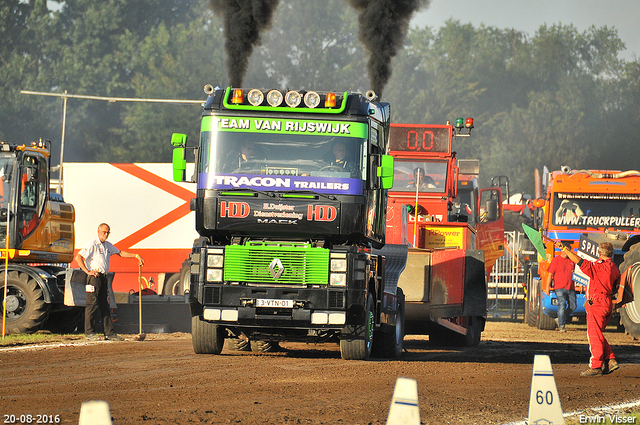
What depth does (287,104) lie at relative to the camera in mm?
11359

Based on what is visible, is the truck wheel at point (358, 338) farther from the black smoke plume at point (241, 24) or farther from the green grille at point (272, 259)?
the black smoke plume at point (241, 24)

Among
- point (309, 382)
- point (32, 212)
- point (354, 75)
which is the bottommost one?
point (309, 382)

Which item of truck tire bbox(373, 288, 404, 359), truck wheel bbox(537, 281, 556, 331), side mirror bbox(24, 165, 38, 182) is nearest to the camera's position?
truck tire bbox(373, 288, 404, 359)

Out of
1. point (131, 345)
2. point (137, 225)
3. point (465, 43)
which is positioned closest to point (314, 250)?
point (131, 345)

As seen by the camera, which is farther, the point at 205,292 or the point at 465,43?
the point at 465,43

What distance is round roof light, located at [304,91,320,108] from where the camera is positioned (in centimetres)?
1136

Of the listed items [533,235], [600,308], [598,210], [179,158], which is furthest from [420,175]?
[179,158]

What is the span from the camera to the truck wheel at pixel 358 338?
11352 millimetres

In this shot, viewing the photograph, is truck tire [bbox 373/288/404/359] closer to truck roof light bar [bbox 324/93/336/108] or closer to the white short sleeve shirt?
truck roof light bar [bbox 324/93/336/108]

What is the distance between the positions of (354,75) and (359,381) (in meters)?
59.0

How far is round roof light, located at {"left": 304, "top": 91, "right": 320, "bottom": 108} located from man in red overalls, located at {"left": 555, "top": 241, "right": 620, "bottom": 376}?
3.97m

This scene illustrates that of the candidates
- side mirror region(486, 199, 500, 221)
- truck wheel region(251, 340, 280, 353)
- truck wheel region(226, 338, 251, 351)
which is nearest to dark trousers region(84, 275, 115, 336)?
truck wheel region(226, 338, 251, 351)

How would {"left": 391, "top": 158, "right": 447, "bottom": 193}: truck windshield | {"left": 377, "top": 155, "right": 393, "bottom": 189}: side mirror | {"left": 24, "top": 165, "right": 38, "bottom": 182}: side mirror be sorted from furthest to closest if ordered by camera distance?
{"left": 391, "top": 158, "right": 447, "bottom": 193}: truck windshield
{"left": 24, "top": 165, "right": 38, "bottom": 182}: side mirror
{"left": 377, "top": 155, "right": 393, "bottom": 189}: side mirror

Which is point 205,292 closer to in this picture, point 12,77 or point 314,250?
point 314,250
